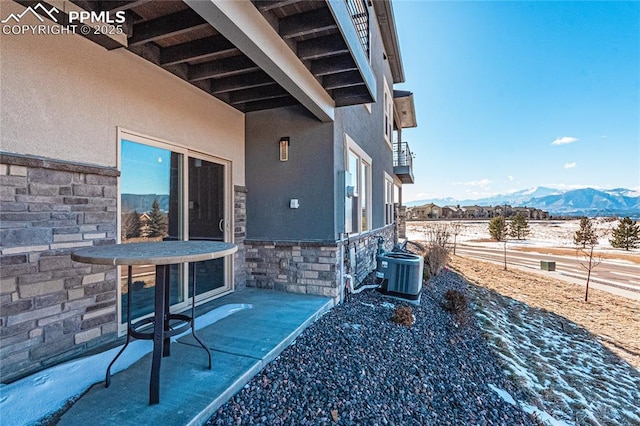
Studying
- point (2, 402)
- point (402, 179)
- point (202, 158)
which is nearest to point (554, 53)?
point (402, 179)

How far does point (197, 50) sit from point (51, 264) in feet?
8.74

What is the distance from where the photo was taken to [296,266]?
506 centimetres

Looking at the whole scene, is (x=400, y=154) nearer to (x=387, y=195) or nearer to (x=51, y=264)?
(x=387, y=195)

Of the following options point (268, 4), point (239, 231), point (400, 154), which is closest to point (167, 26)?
point (268, 4)

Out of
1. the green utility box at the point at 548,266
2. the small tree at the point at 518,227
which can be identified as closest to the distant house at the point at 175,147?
the green utility box at the point at 548,266

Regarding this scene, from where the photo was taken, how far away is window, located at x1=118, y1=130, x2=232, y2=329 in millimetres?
3465

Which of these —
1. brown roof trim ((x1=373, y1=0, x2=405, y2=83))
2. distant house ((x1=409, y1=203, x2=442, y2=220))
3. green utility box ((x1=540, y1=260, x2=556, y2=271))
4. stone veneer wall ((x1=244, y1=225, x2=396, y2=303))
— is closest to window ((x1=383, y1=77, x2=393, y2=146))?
brown roof trim ((x1=373, y1=0, x2=405, y2=83))

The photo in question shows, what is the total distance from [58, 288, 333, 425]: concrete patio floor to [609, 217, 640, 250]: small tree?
24262mm

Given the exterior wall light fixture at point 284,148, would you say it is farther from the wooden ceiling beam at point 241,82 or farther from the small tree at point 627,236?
the small tree at point 627,236

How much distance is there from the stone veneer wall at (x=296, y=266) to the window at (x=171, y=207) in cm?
50

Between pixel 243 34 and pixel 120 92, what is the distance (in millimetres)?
1666

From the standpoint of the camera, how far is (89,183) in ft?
9.76

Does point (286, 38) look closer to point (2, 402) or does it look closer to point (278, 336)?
point (278, 336)

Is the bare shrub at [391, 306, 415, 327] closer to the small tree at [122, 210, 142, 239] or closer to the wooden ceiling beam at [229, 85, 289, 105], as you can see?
the small tree at [122, 210, 142, 239]
